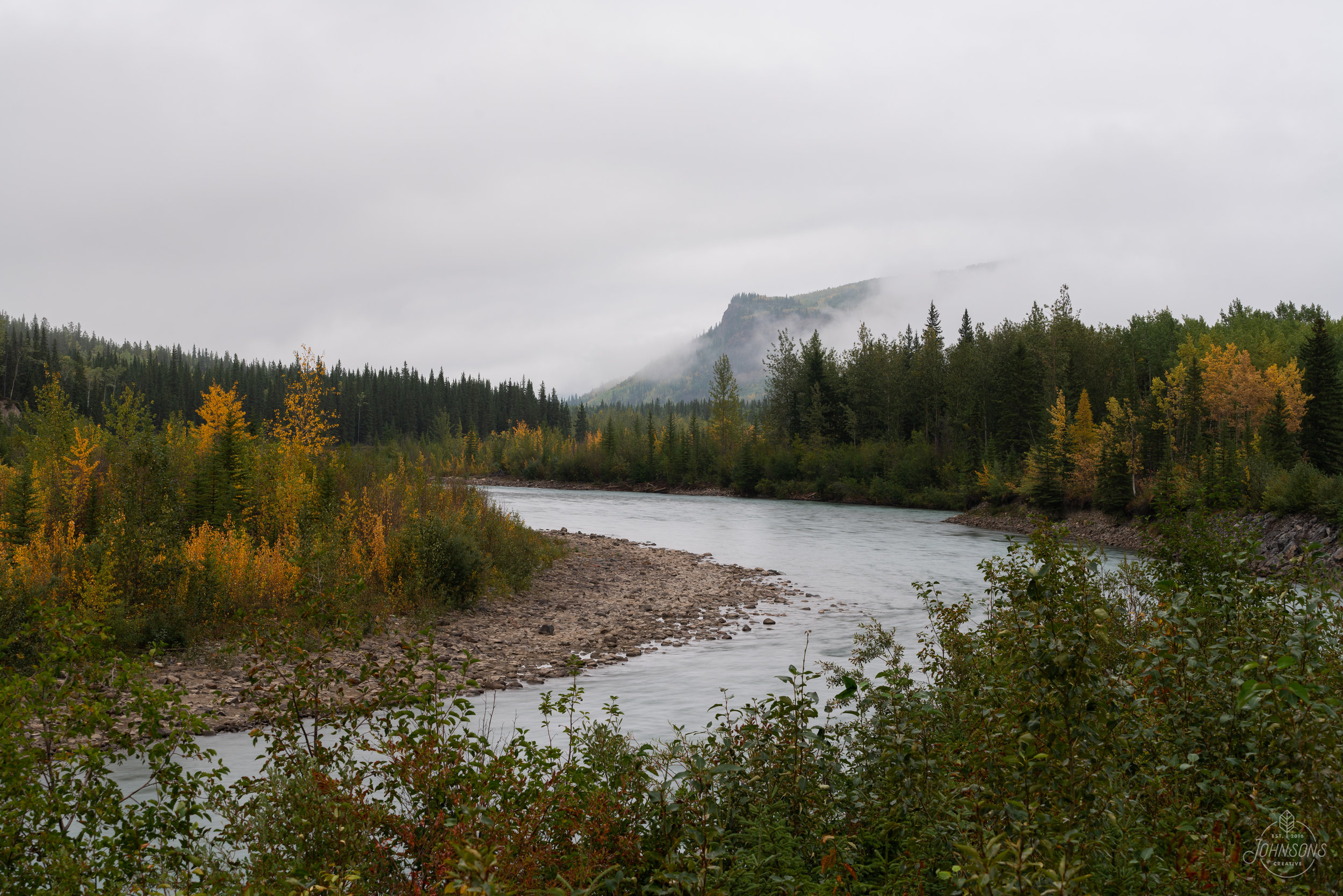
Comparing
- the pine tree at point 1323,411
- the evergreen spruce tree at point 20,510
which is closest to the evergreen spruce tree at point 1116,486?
the pine tree at point 1323,411

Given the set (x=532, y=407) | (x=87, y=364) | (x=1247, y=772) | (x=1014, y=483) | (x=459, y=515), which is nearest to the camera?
(x=1247, y=772)

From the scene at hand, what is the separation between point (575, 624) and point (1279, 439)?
37.9m

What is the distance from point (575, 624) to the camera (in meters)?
15.9

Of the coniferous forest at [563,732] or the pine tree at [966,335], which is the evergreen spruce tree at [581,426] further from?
the coniferous forest at [563,732]

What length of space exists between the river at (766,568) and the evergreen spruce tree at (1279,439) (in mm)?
11416

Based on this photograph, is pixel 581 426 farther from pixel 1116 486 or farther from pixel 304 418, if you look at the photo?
pixel 304 418

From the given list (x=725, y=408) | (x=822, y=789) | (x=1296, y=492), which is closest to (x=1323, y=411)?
(x=1296, y=492)

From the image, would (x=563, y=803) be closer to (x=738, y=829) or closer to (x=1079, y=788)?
(x=738, y=829)

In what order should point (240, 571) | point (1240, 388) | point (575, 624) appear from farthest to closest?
point (1240, 388), point (575, 624), point (240, 571)

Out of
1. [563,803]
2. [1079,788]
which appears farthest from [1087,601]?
[563,803]

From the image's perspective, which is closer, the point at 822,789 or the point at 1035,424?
the point at 822,789

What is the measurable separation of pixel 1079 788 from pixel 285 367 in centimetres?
19556

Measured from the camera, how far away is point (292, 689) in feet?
16.7

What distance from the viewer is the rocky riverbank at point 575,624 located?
34.9 feet
